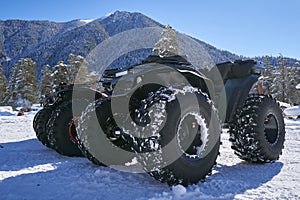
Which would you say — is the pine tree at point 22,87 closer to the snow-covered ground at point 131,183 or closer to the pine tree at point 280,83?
the pine tree at point 280,83

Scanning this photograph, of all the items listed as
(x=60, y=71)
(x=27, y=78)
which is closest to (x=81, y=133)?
(x=60, y=71)

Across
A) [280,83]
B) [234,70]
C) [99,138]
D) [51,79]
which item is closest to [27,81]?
[51,79]

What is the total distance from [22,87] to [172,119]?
146ft

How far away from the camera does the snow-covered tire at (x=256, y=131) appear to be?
14.2ft

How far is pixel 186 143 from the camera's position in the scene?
11.8 ft

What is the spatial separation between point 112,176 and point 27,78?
1732 inches

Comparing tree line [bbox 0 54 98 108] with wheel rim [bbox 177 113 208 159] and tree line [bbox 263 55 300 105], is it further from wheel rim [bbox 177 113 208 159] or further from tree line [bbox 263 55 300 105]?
wheel rim [bbox 177 113 208 159]

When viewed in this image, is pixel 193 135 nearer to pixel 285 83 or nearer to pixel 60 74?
pixel 60 74

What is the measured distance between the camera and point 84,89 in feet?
18.8

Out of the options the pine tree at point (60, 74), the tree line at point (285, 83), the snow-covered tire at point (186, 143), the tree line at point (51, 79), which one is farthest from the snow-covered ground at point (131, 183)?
the tree line at point (285, 83)

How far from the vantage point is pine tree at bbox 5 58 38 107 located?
4344 centimetres

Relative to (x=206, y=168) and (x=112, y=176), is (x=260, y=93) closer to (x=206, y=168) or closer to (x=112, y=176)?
(x=206, y=168)

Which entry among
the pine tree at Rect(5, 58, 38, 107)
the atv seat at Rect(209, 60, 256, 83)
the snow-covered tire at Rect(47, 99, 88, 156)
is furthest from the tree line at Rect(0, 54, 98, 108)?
the atv seat at Rect(209, 60, 256, 83)

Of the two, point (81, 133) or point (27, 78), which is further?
point (27, 78)
